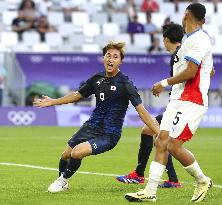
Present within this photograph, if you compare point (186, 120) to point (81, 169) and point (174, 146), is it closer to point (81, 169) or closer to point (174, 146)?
point (174, 146)

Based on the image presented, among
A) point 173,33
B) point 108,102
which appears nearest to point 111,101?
point 108,102

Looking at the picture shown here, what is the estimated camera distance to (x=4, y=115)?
2766 centimetres

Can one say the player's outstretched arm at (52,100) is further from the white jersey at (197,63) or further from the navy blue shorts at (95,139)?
the white jersey at (197,63)

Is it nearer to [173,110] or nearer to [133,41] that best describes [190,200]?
[173,110]

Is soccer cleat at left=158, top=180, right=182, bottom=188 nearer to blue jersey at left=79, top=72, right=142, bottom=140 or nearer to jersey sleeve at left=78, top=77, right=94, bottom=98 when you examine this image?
blue jersey at left=79, top=72, right=142, bottom=140

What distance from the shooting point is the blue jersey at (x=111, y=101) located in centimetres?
1173

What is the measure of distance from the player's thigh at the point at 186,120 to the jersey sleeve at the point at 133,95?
3.82 ft

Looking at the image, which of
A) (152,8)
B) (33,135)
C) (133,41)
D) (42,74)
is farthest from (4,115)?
(152,8)

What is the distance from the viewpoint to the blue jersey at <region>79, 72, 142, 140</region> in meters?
11.7

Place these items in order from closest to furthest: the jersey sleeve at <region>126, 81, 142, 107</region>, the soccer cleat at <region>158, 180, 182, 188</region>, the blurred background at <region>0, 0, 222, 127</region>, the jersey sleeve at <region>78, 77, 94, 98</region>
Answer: the jersey sleeve at <region>126, 81, 142, 107</region> → the jersey sleeve at <region>78, 77, 94, 98</region> → the soccer cleat at <region>158, 180, 182, 188</region> → the blurred background at <region>0, 0, 222, 127</region>

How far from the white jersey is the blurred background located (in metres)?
15.6

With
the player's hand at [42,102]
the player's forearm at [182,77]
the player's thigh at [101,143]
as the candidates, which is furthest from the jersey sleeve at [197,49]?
the player's hand at [42,102]

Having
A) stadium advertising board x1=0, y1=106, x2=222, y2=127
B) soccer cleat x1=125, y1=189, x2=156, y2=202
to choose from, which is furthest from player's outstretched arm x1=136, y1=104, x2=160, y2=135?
stadium advertising board x1=0, y1=106, x2=222, y2=127

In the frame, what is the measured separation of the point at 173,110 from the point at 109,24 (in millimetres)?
22216
